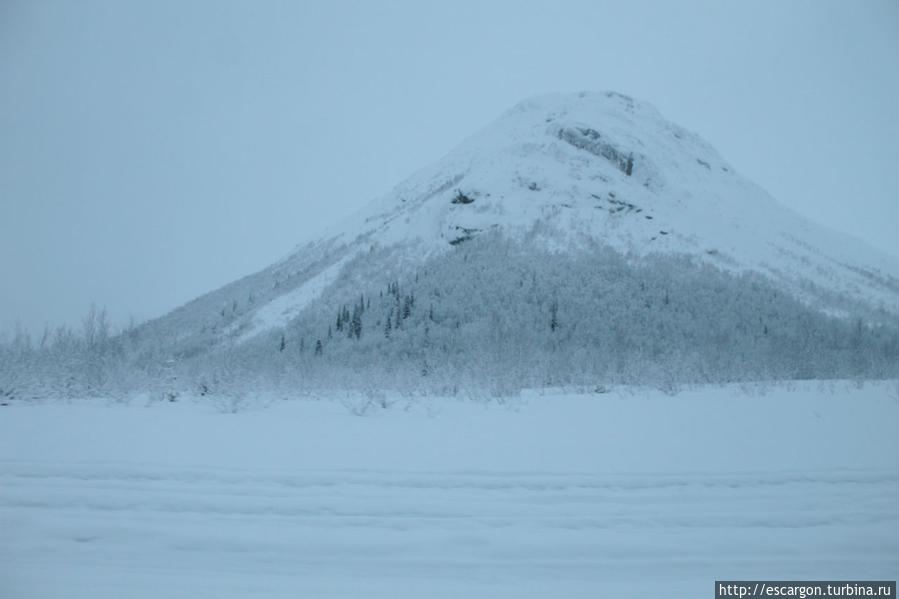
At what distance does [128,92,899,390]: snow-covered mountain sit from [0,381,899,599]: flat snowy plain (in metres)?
19.7

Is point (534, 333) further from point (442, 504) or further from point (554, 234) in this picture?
point (442, 504)

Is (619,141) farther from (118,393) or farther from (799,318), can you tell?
(118,393)

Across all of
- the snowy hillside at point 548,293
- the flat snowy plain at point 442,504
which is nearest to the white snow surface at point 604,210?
the snowy hillside at point 548,293

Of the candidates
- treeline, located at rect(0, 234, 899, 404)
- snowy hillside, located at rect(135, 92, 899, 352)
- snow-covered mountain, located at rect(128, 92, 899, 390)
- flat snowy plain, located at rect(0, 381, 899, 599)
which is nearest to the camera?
flat snowy plain, located at rect(0, 381, 899, 599)

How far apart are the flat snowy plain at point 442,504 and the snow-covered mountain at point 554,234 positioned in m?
19.7

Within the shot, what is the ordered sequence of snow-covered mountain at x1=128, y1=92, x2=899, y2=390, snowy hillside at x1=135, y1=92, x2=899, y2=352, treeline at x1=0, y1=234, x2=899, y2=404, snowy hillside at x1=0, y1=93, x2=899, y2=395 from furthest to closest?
snowy hillside at x1=135, y1=92, x2=899, y2=352 < snow-covered mountain at x1=128, y1=92, x2=899, y2=390 < snowy hillside at x1=0, y1=93, x2=899, y2=395 < treeline at x1=0, y1=234, x2=899, y2=404

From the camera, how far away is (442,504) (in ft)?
15.0

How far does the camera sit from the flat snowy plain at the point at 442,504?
12.0 ft

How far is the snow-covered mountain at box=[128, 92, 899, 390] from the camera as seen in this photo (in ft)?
106

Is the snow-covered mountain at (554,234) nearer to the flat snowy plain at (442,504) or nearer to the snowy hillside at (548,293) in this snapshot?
the snowy hillside at (548,293)

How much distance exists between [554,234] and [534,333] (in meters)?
13.6

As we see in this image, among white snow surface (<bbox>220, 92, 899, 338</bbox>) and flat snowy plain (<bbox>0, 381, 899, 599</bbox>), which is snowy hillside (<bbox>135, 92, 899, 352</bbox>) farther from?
flat snowy plain (<bbox>0, 381, 899, 599</bbox>)

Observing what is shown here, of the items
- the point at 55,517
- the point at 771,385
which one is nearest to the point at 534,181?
the point at 771,385

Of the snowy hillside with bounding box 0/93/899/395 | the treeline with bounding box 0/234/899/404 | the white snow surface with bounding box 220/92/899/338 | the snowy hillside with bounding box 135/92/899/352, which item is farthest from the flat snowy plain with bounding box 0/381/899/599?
the snowy hillside with bounding box 135/92/899/352
